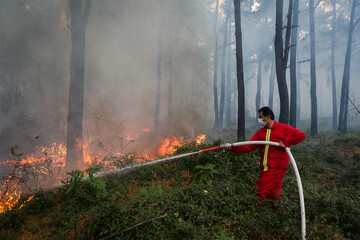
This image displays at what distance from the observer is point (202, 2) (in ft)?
65.1

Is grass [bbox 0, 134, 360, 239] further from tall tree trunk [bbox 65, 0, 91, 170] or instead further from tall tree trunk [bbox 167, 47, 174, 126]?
tall tree trunk [bbox 167, 47, 174, 126]

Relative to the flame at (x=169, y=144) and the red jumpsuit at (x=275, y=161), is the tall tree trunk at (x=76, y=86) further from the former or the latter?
the red jumpsuit at (x=275, y=161)

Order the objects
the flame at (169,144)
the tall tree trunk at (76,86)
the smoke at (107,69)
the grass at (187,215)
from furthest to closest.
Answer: the flame at (169,144), the tall tree trunk at (76,86), the smoke at (107,69), the grass at (187,215)

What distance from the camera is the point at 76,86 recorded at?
9328 mm

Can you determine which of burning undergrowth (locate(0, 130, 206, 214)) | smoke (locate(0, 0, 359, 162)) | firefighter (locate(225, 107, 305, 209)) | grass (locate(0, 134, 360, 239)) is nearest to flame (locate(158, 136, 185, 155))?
burning undergrowth (locate(0, 130, 206, 214))

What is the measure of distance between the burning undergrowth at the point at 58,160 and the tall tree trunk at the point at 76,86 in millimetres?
560

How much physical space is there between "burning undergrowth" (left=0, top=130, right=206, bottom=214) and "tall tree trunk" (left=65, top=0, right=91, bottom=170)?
56 centimetres

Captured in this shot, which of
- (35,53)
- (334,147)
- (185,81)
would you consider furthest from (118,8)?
(334,147)

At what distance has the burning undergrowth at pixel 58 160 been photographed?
6457 mm

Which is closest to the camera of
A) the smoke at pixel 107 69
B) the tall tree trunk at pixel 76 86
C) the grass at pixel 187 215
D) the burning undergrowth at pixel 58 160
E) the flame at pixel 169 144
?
the grass at pixel 187 215

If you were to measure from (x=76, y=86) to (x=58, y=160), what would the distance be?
3.96 metres

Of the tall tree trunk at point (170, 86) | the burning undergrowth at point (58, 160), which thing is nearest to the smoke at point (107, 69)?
the tall tree trunk at point (170, 86)

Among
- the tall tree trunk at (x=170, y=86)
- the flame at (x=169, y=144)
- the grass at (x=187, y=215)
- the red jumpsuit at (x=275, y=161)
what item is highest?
the tall tree trunk at (x=170, y=86)

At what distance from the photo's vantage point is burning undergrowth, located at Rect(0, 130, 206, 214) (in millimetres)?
6457
